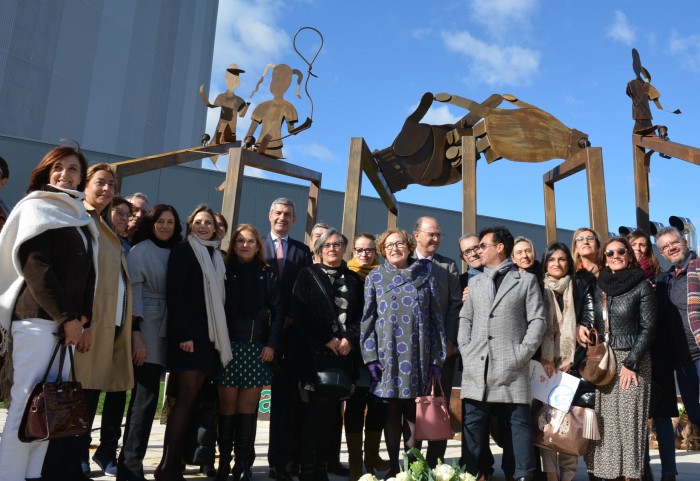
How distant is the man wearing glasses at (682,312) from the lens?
3697mm

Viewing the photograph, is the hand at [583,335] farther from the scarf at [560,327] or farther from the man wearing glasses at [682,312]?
the man wearing glasses at [682,312]

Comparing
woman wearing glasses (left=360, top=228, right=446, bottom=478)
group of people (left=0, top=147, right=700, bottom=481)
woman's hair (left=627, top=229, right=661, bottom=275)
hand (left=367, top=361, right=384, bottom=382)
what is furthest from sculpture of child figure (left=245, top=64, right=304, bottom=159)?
woman's hair (left=627, top=229, right=661, bottom=275)

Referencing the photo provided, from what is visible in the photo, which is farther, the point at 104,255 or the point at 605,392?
the point at 605,392

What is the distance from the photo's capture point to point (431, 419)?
137 inches

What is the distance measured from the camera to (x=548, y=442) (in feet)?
11.7

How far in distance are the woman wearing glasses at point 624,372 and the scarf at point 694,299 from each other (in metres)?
0.26

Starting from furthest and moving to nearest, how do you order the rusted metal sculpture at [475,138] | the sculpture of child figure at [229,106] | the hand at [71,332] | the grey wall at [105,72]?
1. the grey wall at [105,72]
2. the sculpture of child figure at [229,106]
3. the rusted metal sculpture at [475,138]
4. the hand at [71,332]

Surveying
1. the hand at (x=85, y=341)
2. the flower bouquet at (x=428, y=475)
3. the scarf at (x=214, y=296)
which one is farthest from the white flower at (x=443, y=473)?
the scarf at (x=214, y=296)

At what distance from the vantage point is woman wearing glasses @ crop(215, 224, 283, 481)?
361 cm

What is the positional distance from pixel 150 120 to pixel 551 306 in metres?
30.3

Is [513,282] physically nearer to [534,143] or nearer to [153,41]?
[534,143]

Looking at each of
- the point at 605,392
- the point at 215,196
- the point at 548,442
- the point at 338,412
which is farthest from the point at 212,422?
the point at 215,196

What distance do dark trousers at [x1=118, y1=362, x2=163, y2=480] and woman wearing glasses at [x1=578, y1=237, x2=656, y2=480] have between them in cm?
259

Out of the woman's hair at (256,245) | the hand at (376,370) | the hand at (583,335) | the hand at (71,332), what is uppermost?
the woman's hair at (256,245)
